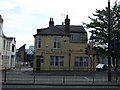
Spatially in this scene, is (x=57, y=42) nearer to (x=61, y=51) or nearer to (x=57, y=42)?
(x=57, y=42)

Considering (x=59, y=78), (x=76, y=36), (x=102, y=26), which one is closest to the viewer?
(x=59, y=78)

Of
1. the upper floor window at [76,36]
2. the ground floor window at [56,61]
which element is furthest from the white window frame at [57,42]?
the upper floor window at [76,36]

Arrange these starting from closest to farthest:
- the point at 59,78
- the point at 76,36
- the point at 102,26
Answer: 1. the point at 59,78
2. the point at 102,26
3. the point at 76,36

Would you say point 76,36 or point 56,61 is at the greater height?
point 76,36

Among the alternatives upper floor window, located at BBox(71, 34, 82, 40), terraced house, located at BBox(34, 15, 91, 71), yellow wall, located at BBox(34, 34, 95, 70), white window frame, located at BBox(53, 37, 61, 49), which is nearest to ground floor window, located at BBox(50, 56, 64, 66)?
terraced house, located at BBox(34, 15, 91, 71)

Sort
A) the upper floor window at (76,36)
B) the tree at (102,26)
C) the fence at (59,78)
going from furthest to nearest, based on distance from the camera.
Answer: the upper floor window at (76,36) → the tree at (102,26) → the fence at (59,78)

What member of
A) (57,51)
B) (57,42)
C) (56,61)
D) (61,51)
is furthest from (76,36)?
(56,61)

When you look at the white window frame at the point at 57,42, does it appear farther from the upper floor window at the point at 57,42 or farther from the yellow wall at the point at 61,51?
the yellow wall at the point at 61,51

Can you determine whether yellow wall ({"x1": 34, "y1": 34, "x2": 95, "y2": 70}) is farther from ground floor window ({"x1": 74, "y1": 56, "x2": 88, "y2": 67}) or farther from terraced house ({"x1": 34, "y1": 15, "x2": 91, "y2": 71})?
ground floor window ({"x1": 74, "y1": 56, "x2": 88, "y2": 67})

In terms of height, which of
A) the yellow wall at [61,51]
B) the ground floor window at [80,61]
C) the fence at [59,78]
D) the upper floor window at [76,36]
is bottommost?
the fence at [59,78]

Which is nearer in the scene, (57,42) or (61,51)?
(61,51)

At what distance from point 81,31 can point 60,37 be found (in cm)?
653

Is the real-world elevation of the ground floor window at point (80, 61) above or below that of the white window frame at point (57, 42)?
below

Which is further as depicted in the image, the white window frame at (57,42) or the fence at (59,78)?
the white window frame at (57,42)
